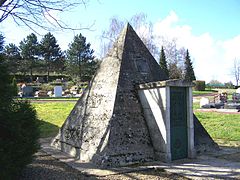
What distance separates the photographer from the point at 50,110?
21.1m

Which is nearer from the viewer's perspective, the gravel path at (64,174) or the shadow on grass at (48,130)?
the gravel path at (64,174)

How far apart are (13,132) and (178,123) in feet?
15.3

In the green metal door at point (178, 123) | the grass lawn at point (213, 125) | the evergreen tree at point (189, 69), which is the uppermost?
the evergreen tree at point (189, 69)

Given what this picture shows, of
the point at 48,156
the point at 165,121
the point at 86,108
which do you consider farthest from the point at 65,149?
the point at 165,121

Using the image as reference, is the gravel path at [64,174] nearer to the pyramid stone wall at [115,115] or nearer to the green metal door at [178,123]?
the pyramid stone wall at [115,115]

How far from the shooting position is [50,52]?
2522 inches

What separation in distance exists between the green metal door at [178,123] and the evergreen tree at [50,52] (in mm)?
58008

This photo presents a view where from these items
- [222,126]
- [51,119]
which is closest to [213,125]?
[222,126]

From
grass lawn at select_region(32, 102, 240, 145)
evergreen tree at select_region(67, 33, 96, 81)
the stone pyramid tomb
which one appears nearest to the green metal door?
the stone pyramid tomb

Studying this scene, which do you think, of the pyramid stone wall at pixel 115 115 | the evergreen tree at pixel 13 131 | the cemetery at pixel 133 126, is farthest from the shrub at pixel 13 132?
the pyramid stone wall at pixel 115 115

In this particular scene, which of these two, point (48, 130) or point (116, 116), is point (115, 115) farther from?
point (48, 130)

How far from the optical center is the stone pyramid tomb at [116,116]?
24.3 feet

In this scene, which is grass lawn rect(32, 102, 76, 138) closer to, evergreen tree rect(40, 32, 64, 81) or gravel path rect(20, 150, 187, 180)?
gravel path rect(20, 150, 187, 180)

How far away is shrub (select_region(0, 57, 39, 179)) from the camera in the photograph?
187 inches
